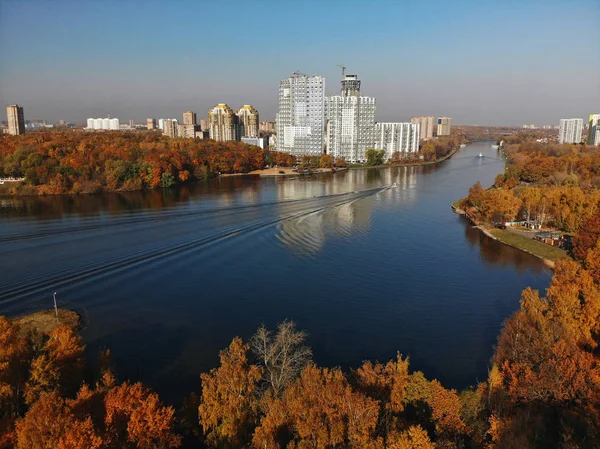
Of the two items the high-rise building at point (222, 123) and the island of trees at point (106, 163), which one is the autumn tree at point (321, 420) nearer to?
the island of trees at point (106, 163)

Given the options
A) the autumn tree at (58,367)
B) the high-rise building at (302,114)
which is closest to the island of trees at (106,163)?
the high-rise building at (302,114)

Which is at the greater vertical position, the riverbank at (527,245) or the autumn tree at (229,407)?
the autumn tree at (229,407)

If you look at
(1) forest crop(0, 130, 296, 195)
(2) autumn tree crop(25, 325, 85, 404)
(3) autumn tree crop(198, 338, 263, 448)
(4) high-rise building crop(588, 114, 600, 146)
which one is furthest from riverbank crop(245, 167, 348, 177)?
(4) high-rise building crop(588, 114, 600, 146)

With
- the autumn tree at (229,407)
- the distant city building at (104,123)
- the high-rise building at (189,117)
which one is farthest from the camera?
the distant city building at (104,123)

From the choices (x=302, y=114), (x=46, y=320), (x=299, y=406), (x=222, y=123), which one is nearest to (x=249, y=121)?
(x=222, y=123)

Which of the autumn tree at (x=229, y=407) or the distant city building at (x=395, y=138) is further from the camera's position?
the distant city building at (x=395, y=138)

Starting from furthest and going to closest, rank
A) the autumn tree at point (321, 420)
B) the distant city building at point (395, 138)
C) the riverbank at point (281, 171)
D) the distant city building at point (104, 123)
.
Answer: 1. the distant city building at point (104, 123)
2. the distant city building at point (395, 138)
3. the riverbank at point (281, 171)
4. the autumn tree at point (321, 420)

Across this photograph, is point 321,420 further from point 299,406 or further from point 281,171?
point 281,171

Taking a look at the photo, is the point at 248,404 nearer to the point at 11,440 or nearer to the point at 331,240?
the point at 11,440

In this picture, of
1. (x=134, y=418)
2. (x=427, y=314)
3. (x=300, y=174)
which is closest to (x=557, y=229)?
(x=427, y=314)
